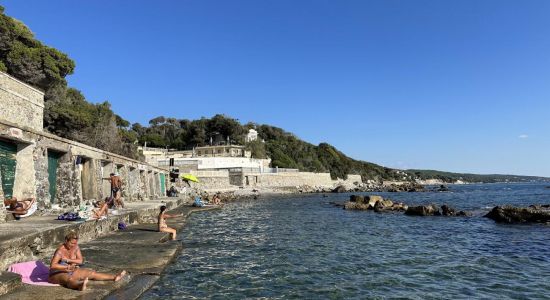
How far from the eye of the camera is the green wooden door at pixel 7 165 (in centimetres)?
1205

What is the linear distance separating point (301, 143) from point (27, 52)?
10143cm

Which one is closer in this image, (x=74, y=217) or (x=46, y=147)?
(x=74, y=217)

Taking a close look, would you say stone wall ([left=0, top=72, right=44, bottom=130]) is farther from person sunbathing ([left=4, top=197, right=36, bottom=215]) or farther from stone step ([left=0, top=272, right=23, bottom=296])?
stone step ([left=0, top=272, right=23, bottom=296])

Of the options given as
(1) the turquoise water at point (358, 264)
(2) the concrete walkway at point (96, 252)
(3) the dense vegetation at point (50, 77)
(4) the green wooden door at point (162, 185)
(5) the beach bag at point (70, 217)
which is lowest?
(1) the turquoise water at point (358, 264)

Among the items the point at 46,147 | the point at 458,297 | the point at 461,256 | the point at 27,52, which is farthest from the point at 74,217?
the point at 27,52

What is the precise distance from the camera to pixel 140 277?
834 centimetres

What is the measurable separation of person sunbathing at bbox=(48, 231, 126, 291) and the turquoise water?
1.03 m

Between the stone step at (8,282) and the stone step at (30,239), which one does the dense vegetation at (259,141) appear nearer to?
the stone step at (30,239)

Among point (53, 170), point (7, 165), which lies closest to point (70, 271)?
point (7, 165)

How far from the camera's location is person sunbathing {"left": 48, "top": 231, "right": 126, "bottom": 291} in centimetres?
690

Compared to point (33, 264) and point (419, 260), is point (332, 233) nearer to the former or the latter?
point (419, 260)

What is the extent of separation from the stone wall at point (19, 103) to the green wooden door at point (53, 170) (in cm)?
402

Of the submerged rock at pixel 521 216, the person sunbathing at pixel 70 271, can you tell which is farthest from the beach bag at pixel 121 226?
the submerged rock at pixel 521 216

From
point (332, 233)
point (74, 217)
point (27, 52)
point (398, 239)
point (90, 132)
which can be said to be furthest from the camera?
point (90, 132)
